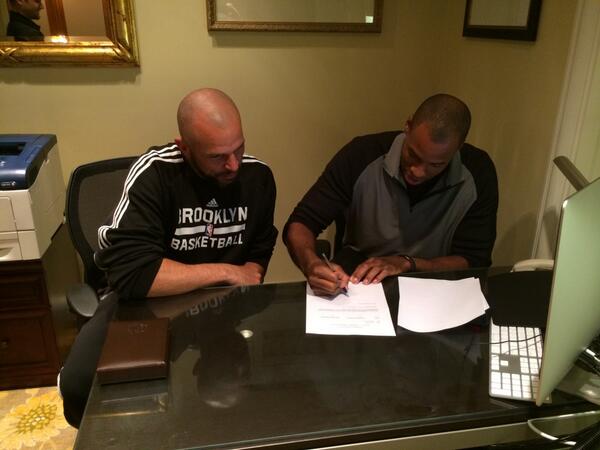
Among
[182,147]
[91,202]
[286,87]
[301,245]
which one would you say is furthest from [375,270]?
[286,87]

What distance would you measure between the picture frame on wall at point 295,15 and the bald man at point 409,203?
2.36 ft

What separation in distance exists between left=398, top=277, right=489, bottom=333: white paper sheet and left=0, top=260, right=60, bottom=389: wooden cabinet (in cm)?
143

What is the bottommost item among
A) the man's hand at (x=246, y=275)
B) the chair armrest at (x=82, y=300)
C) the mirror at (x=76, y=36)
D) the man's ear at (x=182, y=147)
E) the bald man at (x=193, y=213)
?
the chair armrest at (x=82, y=300)

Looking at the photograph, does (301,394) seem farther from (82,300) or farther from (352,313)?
(82,300)

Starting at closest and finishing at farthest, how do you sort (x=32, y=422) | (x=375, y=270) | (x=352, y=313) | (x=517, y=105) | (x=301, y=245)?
(x=352, y=313)
(x=375, y=270)
(x=301, y=245)
(x=517, y=105)
(x=32, y=422)

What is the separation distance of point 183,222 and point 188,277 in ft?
0.75

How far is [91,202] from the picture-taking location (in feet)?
5.27

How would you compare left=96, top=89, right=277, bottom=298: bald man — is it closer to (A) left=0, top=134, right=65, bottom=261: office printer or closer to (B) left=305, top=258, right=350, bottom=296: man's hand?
(B) left=305, top=258, right=350, bottom=296: man's hand

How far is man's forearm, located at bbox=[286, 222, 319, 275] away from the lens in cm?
147

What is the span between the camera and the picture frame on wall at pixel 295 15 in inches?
81.4

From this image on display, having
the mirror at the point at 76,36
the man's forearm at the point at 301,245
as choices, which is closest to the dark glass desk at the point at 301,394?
the man's forearm at the point at 301,245

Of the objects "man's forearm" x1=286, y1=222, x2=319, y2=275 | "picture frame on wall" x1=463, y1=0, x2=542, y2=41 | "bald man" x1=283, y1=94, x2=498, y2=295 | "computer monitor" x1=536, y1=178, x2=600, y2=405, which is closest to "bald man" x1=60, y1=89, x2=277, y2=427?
"man's forearm" x1=286, y1=222, x2=319, y2=275

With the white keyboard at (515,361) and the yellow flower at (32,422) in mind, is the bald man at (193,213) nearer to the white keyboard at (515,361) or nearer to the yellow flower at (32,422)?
the white keyboard at (515,361)

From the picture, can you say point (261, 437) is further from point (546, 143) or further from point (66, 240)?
point (66, 240)
